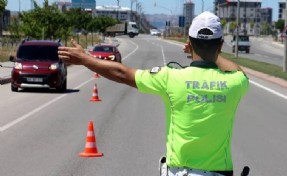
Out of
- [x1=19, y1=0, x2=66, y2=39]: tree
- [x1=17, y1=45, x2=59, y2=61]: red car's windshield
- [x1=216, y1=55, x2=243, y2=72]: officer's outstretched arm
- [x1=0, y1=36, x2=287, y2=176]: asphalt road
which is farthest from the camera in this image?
[x1=19, y1=0, x2=66, y2=39]: tree

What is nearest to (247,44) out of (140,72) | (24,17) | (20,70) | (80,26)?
(80,26)

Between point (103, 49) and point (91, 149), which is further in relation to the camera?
point (103, 49)

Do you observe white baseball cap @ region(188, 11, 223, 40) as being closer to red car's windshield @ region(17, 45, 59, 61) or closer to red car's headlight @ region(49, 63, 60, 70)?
red car's headlight @ region(49, 63, 60, 70)

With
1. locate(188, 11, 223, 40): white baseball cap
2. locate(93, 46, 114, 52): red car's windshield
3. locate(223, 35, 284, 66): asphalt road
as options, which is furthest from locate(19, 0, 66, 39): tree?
locate(188, 11, 223, 40): white baseball cap

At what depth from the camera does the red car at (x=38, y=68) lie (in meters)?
25.5

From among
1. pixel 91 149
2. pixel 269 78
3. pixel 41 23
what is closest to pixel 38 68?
pixel 269 78

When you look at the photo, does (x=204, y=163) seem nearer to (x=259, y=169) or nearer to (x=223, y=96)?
(x=223, y=96)

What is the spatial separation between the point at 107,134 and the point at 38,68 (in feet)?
39.0

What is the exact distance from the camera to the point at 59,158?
11328 millimetres

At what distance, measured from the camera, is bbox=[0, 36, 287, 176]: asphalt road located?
1063cm

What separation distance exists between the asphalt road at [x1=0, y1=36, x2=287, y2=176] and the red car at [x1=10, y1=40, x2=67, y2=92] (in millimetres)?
569

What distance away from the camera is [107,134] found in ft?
46.8

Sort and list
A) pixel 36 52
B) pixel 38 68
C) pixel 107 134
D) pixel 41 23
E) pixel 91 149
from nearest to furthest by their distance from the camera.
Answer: pixel 91 149 → pixel 107 134 → pixel 38 68 → pixel 36 52 → pixel 41 23

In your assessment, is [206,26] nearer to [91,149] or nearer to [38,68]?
[91,149]
